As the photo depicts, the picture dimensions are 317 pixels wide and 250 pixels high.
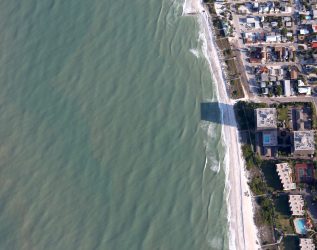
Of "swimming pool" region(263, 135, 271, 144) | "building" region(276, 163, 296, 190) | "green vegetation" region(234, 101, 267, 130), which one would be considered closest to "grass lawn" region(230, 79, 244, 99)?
"green vegetation" region(234, 101, 267, 130)

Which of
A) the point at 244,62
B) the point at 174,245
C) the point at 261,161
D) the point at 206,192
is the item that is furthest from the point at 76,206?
the point at 244,62

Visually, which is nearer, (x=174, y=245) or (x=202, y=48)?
(x=174, y=245)

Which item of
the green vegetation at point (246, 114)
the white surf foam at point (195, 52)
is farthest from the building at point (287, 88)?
the white surf foam at point (195, 52)

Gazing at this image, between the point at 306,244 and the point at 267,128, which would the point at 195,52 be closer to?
the point at 267,128

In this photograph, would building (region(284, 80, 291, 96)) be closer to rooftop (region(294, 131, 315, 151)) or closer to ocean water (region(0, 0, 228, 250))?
rooftop (region(294, 131, 315, 151))

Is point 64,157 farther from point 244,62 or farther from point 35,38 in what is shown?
point 244,62

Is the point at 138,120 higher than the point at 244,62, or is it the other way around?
the point at 244,62

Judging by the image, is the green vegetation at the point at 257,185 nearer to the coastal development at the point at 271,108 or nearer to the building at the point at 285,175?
the coastal development at the point at 271,108
